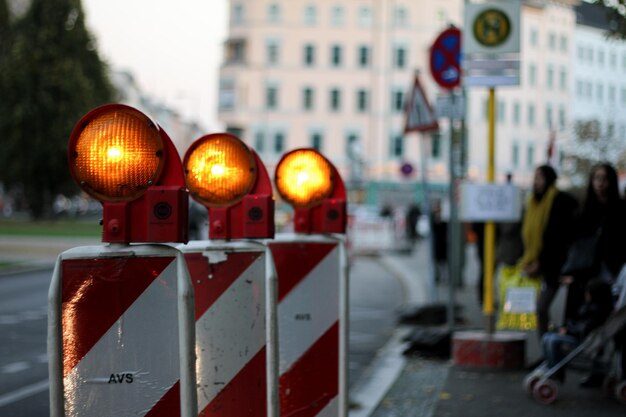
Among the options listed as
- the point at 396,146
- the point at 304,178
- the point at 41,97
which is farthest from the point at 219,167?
the point at 396,146

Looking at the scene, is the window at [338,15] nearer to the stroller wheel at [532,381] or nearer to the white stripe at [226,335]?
the stroller wheel at [532,381]

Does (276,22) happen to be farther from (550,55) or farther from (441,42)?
(441,42)

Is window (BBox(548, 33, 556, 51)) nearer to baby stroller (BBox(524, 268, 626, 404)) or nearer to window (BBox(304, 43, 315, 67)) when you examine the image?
window (BBox(304, 43, 315, 67))

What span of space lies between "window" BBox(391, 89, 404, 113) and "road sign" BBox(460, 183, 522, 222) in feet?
266

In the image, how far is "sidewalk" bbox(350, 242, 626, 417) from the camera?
25.7 feet

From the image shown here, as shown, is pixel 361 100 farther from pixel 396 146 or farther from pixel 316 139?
pixel 316 139

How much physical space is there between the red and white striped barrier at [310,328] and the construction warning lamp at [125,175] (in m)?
1.65

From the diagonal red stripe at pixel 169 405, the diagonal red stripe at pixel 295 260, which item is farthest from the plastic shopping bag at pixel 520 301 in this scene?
the diagonal red stripe at pixel 169 405

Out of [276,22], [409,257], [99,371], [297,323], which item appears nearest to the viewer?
[99,371]

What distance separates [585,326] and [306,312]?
339cm

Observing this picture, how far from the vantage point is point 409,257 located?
37219 millimetres

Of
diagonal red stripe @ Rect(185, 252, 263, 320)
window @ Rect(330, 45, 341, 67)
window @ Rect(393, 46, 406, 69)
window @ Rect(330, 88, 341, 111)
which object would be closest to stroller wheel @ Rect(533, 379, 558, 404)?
diagonal red stripe @ Rect(185, 252, 263, 320)

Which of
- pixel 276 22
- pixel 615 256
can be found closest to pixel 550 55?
pixel 276 22

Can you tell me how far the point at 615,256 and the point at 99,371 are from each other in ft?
19.3
